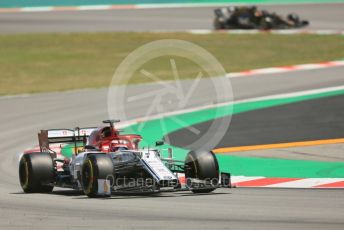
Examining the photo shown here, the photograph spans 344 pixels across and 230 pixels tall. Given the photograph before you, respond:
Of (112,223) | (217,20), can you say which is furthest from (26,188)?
(217,20)

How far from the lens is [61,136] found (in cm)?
1457

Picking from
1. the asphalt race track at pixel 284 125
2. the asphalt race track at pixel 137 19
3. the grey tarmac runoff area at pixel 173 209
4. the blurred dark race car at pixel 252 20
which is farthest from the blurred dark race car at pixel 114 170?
the asphalt race track at pixel 137 19

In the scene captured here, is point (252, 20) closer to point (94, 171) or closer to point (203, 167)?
point (203, 167)

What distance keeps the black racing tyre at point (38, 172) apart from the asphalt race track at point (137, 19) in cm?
2482

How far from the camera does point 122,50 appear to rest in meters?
33.6

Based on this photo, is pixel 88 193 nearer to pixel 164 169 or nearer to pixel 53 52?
pixel 164 169

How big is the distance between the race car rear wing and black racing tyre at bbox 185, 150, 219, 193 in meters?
1.95

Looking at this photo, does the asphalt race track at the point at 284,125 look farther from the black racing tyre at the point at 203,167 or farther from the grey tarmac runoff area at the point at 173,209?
the black racing tyre at the point at 203,167

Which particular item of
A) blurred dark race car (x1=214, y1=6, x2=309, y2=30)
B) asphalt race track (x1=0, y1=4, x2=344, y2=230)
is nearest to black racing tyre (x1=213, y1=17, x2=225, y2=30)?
blurred dark race car (x1=214, y1=6, x2=309, y2=30)

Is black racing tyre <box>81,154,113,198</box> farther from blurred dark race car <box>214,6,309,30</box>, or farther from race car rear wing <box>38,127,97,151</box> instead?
blurred dark race car <box>214,6,309,30</box>

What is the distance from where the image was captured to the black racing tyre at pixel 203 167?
43.0 ft

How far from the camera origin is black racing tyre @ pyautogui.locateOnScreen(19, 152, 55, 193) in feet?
45.0

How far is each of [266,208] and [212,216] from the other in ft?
2.72

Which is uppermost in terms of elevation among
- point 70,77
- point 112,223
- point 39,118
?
point 70,77
